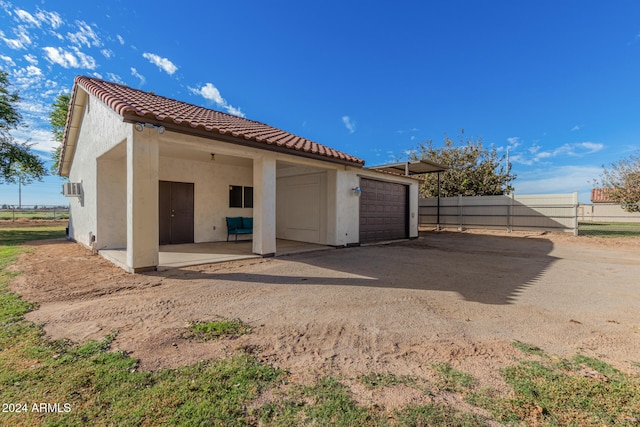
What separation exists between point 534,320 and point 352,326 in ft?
7.91

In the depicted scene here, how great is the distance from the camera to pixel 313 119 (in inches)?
801

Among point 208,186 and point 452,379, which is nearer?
point 452,379

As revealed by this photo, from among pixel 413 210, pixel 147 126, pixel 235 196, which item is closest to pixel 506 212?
pixel 413 210

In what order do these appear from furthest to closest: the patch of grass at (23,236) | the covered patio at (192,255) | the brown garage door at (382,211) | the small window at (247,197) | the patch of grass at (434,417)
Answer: the small window at (247,197), the patch of grass at (23,236), the brown garage door at (382,211), the covered patio at (192,255), the patch of grass at (434,417)

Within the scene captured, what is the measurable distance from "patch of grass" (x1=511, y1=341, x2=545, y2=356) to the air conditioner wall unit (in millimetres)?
13122

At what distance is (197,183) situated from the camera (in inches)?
398

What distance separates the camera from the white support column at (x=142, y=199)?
17.6 ft

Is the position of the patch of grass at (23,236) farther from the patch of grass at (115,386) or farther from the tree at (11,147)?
the patch of grass at (115,386)

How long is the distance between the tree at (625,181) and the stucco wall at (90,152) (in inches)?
994

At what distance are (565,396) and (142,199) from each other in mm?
6520

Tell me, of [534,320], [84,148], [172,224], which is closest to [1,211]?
[84,148]

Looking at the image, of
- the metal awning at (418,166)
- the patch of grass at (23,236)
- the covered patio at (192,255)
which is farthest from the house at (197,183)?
the patch of grass at (23,236)

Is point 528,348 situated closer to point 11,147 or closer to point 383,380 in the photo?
point 383,380

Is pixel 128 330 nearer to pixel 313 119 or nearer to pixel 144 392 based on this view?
pixel 144 392
